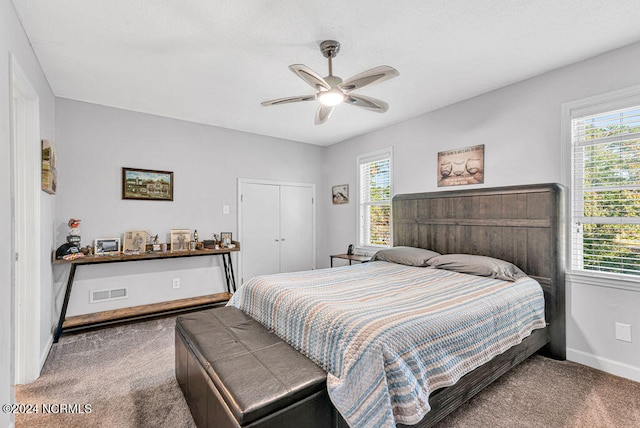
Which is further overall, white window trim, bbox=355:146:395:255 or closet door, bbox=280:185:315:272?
closet door, bbox=280:185:315:272

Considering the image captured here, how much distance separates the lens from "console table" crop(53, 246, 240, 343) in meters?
3.15

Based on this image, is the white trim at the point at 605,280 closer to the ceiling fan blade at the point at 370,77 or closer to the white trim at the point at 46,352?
the ceiling fan blade at the point at 370,77

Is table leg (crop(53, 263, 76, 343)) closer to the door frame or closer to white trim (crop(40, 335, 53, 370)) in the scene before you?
white trim (crop(40, 335, 53, 370))

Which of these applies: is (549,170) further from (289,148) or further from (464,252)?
(289,148)

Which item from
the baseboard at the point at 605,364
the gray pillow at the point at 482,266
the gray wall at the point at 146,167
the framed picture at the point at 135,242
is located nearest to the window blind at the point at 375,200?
the gray pillow at the point at 482,266

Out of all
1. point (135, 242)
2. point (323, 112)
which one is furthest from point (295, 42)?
point (135, 242)

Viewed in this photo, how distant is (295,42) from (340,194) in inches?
122

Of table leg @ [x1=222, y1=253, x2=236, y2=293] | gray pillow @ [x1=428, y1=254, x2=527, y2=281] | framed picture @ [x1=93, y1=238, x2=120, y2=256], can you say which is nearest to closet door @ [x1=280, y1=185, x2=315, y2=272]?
table leg @ [x1=222, y1=253, x2=236, y2=293]

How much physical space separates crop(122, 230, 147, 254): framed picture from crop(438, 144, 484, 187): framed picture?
3.68m

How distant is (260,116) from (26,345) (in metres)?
3.19

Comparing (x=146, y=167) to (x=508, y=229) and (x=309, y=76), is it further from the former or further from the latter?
(x=508, y=229)

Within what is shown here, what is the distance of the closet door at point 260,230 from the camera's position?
468cm

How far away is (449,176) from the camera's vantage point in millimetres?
3588

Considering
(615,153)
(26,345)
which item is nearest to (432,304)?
(615,153)
